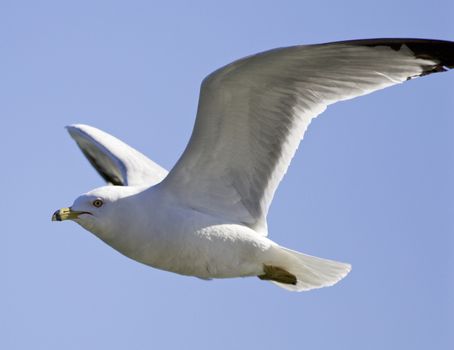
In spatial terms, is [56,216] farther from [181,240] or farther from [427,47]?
[427,47]

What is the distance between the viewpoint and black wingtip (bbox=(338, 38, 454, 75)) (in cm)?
821

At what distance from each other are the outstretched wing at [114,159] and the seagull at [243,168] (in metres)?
1.16

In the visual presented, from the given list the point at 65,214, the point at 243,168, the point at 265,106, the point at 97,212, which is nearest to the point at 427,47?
the point at 265,106

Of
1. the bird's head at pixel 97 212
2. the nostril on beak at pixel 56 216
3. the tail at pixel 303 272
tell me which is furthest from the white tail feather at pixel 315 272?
the nostril on beak at pixel 56 216

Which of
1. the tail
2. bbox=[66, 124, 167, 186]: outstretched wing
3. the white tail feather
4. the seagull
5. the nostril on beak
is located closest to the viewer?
the nostril on beak

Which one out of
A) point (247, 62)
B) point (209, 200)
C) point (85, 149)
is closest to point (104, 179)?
point (85, 149)

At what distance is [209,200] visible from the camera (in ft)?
28.8

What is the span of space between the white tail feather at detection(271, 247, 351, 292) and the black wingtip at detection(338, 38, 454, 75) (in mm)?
1733

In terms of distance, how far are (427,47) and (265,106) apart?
124 cm

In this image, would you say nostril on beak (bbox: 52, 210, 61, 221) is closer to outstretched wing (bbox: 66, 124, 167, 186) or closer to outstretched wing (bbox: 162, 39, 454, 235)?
outstretched wing (bbox: 162, 39, 454, 235)

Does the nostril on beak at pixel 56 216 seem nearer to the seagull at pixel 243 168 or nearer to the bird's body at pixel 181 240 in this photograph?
the seagull at pixel 243 168

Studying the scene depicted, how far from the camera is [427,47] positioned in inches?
324

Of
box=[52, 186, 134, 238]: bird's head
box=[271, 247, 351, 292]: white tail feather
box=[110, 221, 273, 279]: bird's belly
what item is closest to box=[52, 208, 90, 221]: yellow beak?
box=[52, 186, 134, 238]: bird's head

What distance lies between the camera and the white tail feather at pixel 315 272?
8984 millimetres
